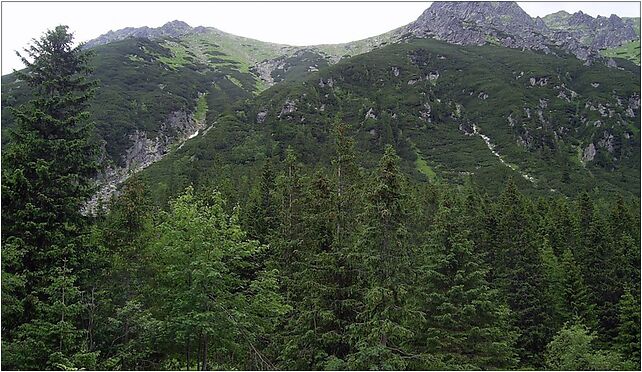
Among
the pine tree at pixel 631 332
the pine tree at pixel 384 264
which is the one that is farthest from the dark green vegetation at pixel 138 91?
the pine tree at pixel 631 332

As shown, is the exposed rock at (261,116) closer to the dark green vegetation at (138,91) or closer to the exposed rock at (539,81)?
the dark green vegetation at (138,91)

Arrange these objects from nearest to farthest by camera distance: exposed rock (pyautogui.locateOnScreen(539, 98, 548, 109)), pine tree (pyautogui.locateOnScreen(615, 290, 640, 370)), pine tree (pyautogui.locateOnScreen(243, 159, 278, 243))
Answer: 1. pine tree (pyautogui.locateOnScreen(615, 290, 640, 370))
2. pine tree (pyautogui.locateOnScreen(243, 159, 278, 243))
3. exposed rock (pyautogui.locateOnScreen(539, 98, 548, 109))

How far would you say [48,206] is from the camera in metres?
15.8

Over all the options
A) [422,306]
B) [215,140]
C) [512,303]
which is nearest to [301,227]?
[422,306]

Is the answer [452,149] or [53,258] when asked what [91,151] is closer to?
[53,258]

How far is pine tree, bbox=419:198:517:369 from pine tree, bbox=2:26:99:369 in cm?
1526

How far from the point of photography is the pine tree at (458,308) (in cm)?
2298

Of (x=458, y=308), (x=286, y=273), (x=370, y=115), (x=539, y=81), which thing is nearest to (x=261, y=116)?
(x=370, y=115)

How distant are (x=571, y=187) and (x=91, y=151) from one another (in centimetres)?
11472

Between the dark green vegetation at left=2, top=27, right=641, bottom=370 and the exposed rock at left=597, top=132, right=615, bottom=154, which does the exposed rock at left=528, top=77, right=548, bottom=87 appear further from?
the dark green vegetation at left=2, top=27, right=641, bottom=370

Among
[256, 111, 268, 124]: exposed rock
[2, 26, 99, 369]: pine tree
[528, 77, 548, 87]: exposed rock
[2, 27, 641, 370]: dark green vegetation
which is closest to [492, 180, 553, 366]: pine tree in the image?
[2, 27, 641, 370]: dark green vegetation

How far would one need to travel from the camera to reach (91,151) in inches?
679

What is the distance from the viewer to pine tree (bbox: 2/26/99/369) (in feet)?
45.4

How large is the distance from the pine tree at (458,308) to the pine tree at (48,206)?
1526cm
